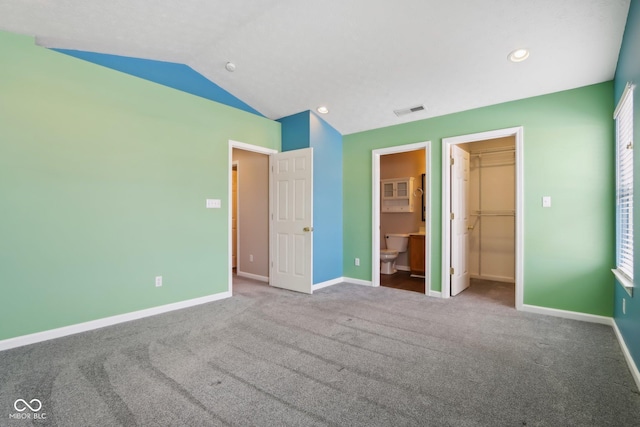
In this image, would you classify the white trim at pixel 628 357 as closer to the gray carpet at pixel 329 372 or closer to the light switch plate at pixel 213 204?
the gray carpet at pixel 329 372

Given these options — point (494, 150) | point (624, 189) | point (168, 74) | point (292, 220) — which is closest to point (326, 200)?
point (292, 220)

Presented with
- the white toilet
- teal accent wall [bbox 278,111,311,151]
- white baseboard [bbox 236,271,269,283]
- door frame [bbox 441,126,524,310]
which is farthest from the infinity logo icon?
the white toilet

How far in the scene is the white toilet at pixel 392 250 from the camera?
541 cm

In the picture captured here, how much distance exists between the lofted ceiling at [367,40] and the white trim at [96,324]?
105 inches

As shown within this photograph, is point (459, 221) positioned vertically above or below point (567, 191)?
below

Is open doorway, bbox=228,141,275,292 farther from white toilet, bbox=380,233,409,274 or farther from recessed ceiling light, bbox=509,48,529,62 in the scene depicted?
recessed ceiling light, bbox=509,48,529,62

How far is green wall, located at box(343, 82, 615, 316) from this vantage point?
293 cm

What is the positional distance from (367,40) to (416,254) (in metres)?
3.77

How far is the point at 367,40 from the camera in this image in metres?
2.84

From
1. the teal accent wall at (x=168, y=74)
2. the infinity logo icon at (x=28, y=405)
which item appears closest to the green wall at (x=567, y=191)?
the teal accent wall at (x=168, y=74)

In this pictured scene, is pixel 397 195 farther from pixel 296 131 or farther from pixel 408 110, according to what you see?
pixel 296 131

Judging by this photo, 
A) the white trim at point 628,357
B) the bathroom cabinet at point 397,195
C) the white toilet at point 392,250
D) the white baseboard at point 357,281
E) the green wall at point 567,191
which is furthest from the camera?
the bathroom cabinet at point 397,195

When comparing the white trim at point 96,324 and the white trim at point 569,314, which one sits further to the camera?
the white trim at point 569,314

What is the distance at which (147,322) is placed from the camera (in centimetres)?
302
